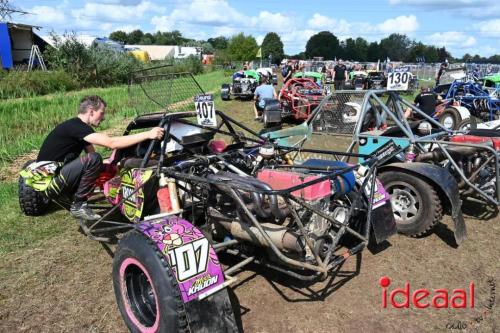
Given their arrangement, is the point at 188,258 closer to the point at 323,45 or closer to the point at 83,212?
the point at 83,212

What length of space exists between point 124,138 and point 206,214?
1.14 metres

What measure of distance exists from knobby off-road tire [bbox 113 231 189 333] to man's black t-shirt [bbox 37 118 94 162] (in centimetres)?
196

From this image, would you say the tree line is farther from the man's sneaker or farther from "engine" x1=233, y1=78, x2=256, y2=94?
the man's sneaker

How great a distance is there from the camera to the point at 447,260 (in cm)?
395

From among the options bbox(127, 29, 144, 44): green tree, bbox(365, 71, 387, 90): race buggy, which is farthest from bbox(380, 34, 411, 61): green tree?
bbox(365, 71, 387, 90): race buggy

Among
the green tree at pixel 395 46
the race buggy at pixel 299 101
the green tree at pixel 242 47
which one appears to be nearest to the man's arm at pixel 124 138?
the race buggy at pixel 299 101

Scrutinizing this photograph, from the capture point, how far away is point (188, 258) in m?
2.50

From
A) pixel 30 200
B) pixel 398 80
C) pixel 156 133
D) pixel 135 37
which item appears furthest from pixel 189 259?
pixel 135 37

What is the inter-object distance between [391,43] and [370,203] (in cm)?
11091

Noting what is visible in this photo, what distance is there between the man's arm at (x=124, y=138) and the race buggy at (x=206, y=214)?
0.32 feet

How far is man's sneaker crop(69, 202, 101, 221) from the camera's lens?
396 cm

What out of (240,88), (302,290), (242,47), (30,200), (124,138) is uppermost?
(242,47)

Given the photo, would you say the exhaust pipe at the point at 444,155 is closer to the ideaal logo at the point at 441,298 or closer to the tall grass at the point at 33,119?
the ideaal logo at the point at 441,298

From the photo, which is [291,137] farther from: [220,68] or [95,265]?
[220,68]
